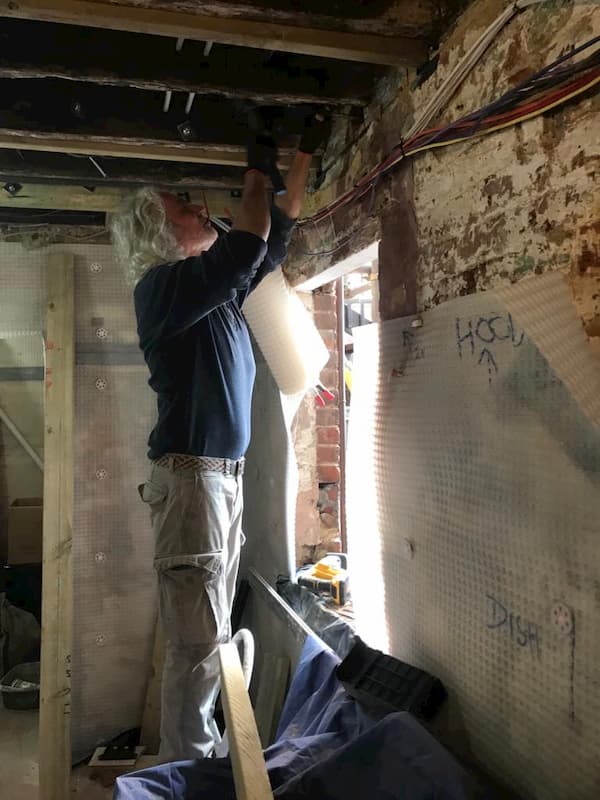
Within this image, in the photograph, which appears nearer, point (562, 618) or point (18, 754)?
point (562, 618)

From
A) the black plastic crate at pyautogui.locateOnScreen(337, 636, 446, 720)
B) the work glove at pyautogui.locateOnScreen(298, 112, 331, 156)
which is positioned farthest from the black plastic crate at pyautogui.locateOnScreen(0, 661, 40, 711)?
the work glove at pyautogui.locateOnScreen(298, 112, 331, 156)

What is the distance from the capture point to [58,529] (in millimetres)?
2566

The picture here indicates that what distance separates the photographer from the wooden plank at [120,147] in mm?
1722

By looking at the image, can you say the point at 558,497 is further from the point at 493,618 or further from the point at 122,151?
the point at 122,151

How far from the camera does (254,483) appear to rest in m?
2.73

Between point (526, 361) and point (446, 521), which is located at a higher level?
point (526, 361)

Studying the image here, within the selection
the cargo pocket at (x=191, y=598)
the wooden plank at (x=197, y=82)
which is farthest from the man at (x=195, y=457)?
the wooden plank at (x=197, y=82)

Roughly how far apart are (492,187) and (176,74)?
33.7 inches

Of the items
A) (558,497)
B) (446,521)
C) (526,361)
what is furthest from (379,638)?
(526,361)

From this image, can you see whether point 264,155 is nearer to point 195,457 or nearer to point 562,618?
point 195,457

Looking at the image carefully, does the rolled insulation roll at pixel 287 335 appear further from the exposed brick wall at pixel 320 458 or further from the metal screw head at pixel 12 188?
the metal screw head at pixel 12 188

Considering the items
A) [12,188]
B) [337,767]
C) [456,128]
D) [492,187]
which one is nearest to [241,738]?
[337,767]

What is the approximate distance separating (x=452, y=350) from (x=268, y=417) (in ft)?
4.79

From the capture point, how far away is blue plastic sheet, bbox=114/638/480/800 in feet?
3.32
